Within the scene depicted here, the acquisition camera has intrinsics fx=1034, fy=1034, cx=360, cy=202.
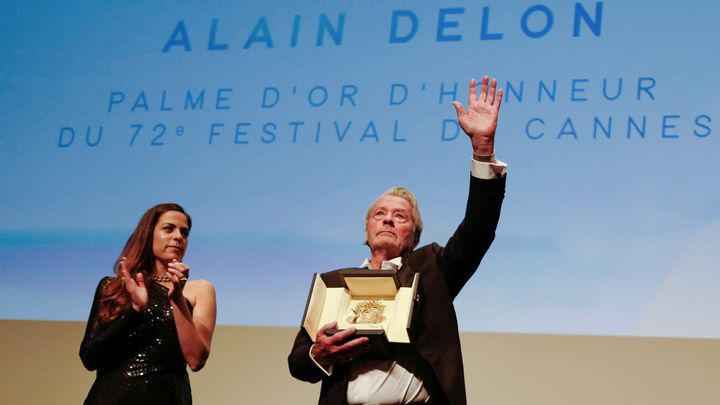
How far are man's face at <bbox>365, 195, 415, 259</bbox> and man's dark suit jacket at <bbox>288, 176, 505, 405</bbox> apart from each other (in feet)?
0.19

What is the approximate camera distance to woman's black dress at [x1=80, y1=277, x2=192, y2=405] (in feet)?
8.91

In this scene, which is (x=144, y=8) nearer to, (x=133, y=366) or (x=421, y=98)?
(x=421, y=98)

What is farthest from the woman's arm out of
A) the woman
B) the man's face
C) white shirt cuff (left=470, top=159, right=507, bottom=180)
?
white shirt cuff (left=470, top=159, right=507, bottom=180)

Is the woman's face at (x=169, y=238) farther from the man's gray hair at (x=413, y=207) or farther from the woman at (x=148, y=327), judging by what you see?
the man's gray hair at (x=413, y=207)

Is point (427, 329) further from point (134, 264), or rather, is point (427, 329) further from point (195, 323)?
point (134, 264)

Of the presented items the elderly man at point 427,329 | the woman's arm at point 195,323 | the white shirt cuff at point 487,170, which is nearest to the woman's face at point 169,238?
the woman's arm at point 195,323

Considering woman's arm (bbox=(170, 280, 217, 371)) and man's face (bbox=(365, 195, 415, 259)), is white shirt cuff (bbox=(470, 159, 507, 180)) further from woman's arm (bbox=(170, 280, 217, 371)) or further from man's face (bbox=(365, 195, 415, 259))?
woman's arm (bbox=(170, 280, 217, 371))

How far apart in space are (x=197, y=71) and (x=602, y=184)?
1.68 meters

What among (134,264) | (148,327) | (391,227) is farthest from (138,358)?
(391,227)

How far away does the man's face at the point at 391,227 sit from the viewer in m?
2.58

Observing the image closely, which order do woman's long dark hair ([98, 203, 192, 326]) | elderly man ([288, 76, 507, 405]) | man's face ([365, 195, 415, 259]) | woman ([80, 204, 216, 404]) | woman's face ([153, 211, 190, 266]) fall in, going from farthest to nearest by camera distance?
1. woman's face ([153, 211, 190, 266])
2. woman's long dark hair ([98, 203, 192, 326])
3. woman ([80, 204, 216, 404])
4. man's face ([365, 195, 415, 259])
5. elderly man ([288, 76, 507, 405])

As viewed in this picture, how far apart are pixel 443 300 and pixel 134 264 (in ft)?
3.13

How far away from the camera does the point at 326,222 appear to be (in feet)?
12.2

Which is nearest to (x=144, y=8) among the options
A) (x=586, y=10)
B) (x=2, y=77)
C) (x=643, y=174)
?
(x=2, y=77)
